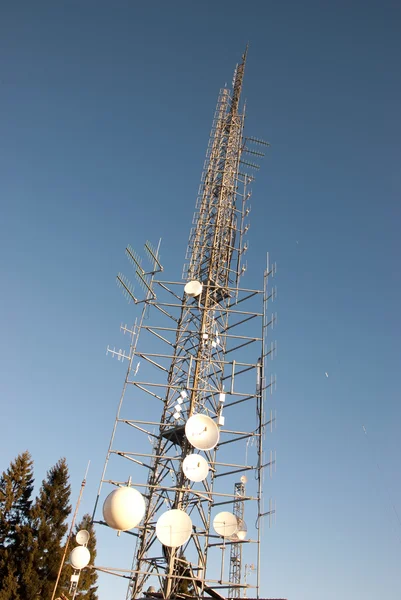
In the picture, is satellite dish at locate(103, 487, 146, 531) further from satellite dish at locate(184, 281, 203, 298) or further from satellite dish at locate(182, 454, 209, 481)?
satellite dish at locate(184, 281, 203, 298)

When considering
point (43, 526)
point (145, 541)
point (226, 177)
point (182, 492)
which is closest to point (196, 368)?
point (182, 492)

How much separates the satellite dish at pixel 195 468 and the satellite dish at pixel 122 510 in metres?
2.00

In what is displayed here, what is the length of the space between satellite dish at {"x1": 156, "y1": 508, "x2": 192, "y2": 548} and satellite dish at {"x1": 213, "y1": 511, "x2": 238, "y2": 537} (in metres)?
2.29

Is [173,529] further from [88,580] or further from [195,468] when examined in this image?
A: [88,580]

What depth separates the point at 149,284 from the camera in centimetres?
2153

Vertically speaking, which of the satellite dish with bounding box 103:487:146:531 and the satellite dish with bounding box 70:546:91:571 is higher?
the satellite dish with bounding box 103:487:146:531

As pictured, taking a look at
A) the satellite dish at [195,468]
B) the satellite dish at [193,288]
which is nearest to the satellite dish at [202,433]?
the satellite dish at [195,468]

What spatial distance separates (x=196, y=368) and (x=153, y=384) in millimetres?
1783

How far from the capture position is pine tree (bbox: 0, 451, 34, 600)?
25.6 meters

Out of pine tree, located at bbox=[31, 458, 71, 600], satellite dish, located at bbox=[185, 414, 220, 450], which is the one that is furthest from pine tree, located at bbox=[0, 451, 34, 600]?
satellite dish, located at bbox=[185, 414, 220, 450]

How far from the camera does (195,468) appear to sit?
15180mm

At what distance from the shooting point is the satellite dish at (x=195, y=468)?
15.1 metres

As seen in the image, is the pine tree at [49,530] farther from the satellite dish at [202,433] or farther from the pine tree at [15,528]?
the satellite dish at [202,433]

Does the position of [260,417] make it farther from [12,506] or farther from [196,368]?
[12,506]
